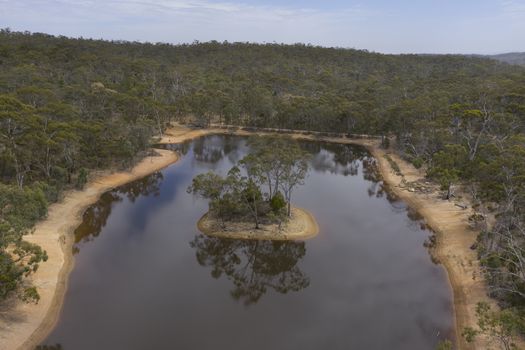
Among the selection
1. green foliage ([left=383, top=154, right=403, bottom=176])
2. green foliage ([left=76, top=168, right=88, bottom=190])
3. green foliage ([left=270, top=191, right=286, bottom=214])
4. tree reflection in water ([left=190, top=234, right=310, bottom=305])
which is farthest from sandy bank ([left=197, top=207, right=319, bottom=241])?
green foliage ([left=383, top=154, right=403, bottom=176])

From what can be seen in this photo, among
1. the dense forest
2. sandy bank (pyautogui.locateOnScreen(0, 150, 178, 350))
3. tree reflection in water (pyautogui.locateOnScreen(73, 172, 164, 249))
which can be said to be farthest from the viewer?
tree reflection in water (pyautogui.locateOnScreen(73, 172, 164, 249))

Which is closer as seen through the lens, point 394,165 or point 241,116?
point 394,165

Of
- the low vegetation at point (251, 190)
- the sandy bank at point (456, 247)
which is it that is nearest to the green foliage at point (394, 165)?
the sandy bank at point (456, 247)

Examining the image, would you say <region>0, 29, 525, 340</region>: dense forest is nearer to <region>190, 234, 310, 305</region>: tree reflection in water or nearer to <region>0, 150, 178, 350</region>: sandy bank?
<region>0, 150, 178, 350</region>: sandy bank

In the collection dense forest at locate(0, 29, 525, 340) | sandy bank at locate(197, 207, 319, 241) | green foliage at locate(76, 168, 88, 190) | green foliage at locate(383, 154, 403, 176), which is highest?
dense forest at locate(0, 29, 525, 340)

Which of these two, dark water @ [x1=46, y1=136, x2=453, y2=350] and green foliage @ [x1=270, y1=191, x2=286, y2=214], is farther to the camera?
green foliage @ [x1=270, y1=191, x2=286, y2=214]

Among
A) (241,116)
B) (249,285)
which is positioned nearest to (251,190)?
(249,285)

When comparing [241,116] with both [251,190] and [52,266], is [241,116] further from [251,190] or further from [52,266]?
[52,266]

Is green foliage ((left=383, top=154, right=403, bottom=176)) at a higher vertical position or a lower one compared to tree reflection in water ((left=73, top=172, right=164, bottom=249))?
higher
